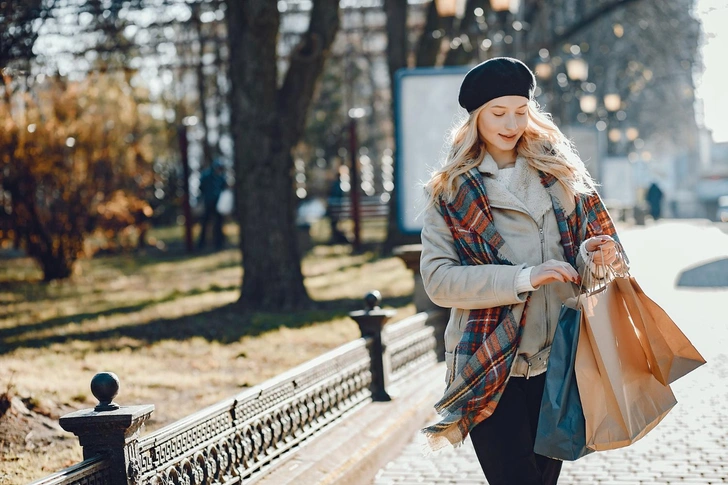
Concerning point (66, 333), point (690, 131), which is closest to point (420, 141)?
point (66, 333)

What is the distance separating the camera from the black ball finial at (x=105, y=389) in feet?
15.2

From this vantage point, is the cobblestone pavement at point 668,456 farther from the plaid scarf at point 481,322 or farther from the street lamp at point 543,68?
the street lamp at point 543,68

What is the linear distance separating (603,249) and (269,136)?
1073 cm

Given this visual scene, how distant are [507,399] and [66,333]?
9.37 metres

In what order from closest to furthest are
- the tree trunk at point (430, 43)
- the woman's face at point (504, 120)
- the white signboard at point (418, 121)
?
the woman's face at point (504, 120) → the white signboard at point (418, 121) → the tree trunk at point (430, 43)

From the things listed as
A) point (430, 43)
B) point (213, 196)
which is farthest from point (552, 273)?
point (213, 196)

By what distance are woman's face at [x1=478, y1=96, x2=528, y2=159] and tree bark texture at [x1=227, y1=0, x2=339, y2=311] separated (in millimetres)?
10130

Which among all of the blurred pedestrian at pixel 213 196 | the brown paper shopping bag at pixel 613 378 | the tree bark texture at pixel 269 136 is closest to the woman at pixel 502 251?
the brown paper shopping bag at pixel 613 378

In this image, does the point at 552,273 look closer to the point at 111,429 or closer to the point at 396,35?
the point at 111,429

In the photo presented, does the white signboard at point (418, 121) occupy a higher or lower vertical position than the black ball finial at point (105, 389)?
higher

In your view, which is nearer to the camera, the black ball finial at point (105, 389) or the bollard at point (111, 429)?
the bollard at point (111, 429)

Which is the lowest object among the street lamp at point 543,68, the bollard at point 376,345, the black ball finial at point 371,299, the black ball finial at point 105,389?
the bollard at point 376,345

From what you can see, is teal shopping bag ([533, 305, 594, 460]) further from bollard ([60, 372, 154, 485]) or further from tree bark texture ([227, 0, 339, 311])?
tree bark texture ([227, 0, 339, 311])

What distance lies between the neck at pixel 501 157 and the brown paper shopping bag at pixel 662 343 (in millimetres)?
557
